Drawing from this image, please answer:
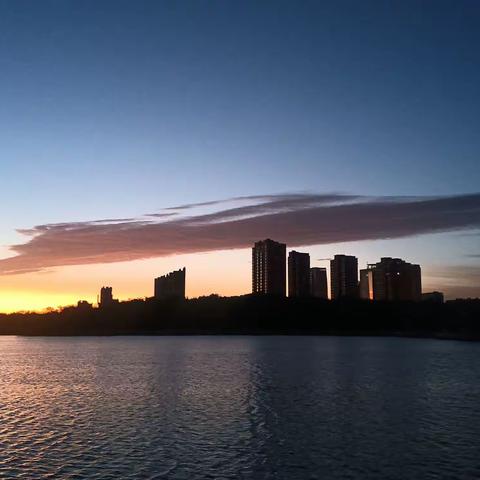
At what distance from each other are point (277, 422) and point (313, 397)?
48.9 ft

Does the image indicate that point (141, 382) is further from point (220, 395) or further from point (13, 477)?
point (13, 477)

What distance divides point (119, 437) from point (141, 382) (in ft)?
121

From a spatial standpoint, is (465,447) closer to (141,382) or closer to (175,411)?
(175,411)

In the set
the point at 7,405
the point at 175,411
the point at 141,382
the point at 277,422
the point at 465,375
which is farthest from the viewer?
the point at 465,375

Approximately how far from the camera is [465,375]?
3472 inches

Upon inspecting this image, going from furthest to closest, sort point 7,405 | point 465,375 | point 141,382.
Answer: point 465,375 → point 141,382 → point 7,405

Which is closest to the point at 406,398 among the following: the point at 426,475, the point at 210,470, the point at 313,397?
the point at 313,397

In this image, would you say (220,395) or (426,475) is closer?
(426,475)

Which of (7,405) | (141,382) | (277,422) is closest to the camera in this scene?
(277,422)

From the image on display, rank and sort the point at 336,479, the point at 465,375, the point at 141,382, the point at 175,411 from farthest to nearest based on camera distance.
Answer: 1. the point at 465,375
2. the point at 141,382
3. the point at 175,411
4. the point at 336,479

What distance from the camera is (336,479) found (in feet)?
96.0

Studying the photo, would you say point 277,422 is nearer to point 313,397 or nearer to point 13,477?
point 313,397

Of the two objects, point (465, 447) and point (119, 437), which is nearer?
point (465, 447)

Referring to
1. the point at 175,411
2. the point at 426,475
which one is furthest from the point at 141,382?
the point at 426,475
